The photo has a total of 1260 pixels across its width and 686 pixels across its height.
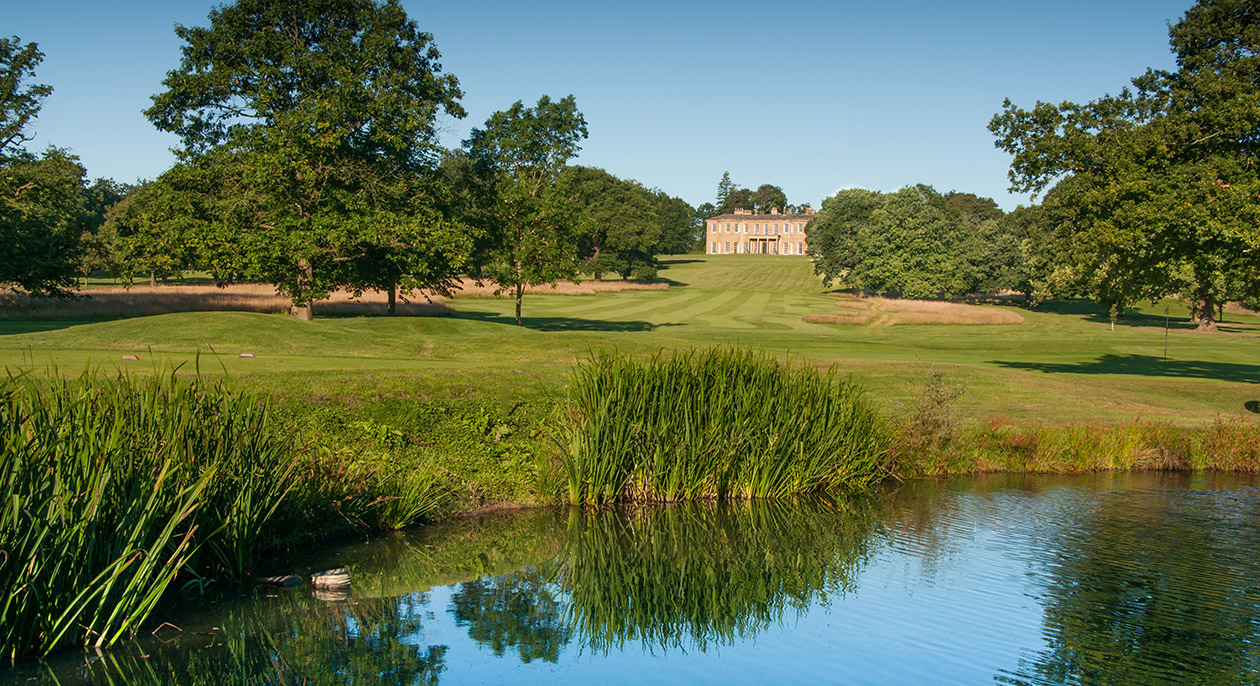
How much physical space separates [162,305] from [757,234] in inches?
5719

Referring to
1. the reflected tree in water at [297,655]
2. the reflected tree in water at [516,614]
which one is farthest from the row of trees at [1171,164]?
the reflected tree in water at [297,655]

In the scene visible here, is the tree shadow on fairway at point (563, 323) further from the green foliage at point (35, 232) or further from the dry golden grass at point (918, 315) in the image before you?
the green foliage at point (35, 232)

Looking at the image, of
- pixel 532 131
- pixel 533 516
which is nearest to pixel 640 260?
pixel 532 131

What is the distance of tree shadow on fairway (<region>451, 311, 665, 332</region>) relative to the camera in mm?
47531

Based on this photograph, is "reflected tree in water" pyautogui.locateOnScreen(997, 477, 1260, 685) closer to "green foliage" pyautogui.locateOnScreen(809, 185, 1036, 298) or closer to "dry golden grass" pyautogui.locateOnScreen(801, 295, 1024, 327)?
"dry golden grass" pyautogui.locateOnScreen(801, 295, 1024, 327)

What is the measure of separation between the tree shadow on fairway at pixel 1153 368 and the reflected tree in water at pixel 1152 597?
1715 centimetres

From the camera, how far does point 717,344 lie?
1781cm

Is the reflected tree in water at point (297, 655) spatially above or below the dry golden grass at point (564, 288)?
below

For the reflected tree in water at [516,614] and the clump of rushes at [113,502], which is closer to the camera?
the clump of rushes at [113,502]

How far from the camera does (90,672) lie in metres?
7.24

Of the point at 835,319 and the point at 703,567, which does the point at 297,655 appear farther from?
the point at 835,319

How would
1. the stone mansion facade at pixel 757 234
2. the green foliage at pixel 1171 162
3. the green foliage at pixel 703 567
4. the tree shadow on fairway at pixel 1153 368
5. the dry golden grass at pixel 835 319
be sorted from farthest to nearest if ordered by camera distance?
the stone mansion facade at pixel 757 234 < the dry golden grass at pixel 835 319 < the tree shadow on fairway at pixel 1153 368 < the green foliage at pixel 1171 162 < the green foliage at pixel 703 567

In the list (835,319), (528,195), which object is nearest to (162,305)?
(528,195)

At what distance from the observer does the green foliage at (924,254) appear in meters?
81.4
